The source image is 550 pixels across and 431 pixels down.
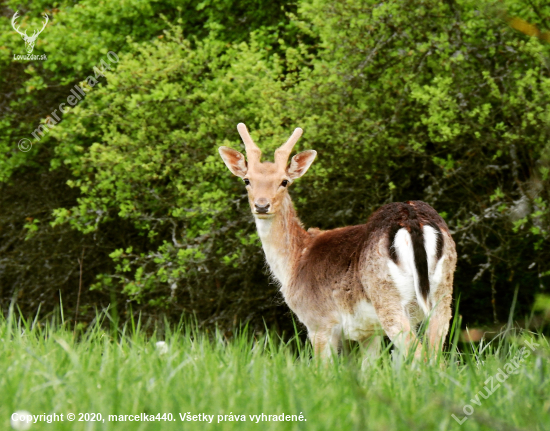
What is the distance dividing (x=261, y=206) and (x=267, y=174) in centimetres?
39

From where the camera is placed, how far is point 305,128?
26.6 ft

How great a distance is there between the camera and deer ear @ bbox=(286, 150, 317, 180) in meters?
6.39

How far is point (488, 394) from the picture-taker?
2.80 meters

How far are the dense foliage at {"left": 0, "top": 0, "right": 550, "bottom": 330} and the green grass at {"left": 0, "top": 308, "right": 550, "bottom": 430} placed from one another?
388cm

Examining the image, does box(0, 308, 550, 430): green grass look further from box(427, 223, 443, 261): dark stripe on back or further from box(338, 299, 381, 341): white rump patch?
box(338, 299, 381, 341): white rump patch

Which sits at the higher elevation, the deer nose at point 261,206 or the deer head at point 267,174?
the deer head at point 267,174

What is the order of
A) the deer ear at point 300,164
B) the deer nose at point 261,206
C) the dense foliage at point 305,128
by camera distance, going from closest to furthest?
the deer nose at point 261,206, the deer ear at point 300,164, the dense foliage at point 305,128

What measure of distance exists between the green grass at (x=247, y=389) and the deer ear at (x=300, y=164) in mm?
2958

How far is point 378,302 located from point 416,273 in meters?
0.34

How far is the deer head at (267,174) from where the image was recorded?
5.88 metres

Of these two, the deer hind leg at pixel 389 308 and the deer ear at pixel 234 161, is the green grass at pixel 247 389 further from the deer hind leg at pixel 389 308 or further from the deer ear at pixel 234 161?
the deer ear at pixel 234 161

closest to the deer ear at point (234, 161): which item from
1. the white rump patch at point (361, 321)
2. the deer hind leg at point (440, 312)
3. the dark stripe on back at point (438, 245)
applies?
the white rump patch at point (361, 321)

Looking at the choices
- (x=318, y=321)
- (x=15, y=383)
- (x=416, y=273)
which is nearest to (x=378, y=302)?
(x=416, y=273)

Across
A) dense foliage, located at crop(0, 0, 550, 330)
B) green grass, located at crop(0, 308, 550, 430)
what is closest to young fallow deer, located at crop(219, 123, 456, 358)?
green grass, located at crop(0, 308, 550, 430)
